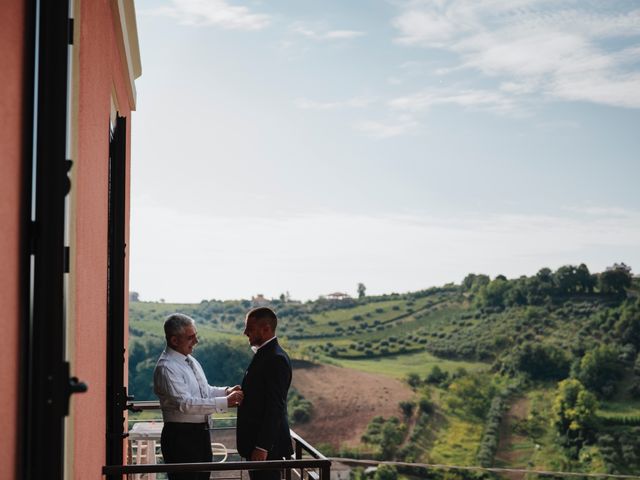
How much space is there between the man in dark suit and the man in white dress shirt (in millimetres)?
91

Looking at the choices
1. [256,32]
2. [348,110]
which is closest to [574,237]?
[348,110]

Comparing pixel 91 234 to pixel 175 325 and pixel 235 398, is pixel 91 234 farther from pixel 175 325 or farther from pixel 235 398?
pixel 235 398

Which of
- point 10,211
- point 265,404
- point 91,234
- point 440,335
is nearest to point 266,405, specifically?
point 265,404

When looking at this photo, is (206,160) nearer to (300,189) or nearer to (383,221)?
(300,189)

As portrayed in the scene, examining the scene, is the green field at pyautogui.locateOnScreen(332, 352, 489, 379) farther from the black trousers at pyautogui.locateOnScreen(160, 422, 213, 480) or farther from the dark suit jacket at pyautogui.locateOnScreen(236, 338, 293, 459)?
the black trousers at pyautogui.locateOnScreen(160, 422, 213, 480)

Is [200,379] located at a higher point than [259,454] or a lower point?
higher

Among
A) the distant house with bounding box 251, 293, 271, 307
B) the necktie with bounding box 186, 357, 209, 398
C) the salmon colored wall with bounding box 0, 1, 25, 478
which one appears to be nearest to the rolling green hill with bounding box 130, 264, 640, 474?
the distant house with bounding box 251, 293, 271, 307

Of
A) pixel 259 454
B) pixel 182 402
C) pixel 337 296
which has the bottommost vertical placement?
pixel 259 454

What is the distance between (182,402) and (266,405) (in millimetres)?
376

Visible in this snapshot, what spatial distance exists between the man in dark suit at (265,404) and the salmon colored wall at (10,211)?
216cm

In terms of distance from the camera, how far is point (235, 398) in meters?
3.62

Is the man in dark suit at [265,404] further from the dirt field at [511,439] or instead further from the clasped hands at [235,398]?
the dirt field at [511,439]

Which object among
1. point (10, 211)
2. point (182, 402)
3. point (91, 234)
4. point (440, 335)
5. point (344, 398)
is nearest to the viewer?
point (10, 211)

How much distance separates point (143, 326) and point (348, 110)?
27224 millimetres
